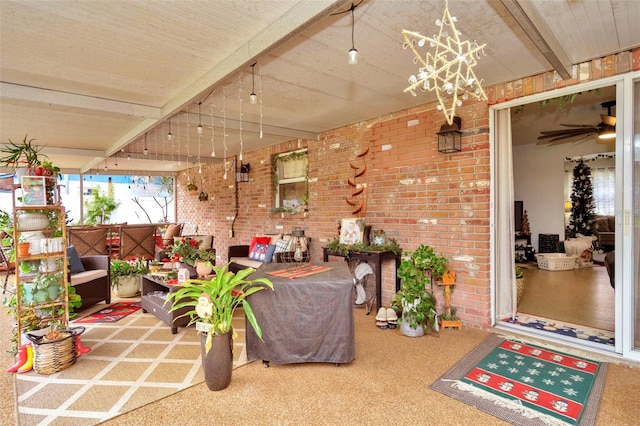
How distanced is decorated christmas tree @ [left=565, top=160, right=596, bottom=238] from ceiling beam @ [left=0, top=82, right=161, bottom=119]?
8207 millimetres

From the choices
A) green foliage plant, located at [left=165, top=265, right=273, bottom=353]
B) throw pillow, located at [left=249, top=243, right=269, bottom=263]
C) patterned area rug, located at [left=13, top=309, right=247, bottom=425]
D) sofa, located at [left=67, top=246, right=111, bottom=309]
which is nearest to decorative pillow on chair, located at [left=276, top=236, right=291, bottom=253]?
throw pillow, located at [left=249, top=243, right=269, bottom=263]

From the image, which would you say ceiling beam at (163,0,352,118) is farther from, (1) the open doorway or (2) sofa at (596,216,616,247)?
(2) sofa at (596,216,616,247)

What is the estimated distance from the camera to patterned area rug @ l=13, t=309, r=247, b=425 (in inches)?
80.4

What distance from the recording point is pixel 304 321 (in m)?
2.48

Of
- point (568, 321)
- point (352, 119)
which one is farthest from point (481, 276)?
point (352, 119)

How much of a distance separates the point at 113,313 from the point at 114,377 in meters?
1.80

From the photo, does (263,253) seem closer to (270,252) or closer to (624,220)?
(270,252)

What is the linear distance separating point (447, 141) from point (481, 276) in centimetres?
138

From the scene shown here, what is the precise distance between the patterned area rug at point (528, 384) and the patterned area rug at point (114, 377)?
1649 millimetres

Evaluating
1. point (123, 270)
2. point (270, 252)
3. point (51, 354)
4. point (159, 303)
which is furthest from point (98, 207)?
point (51, 354)

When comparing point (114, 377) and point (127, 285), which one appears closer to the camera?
point (114, 377)

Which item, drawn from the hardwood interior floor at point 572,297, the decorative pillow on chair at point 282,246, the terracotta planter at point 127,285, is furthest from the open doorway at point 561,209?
the terracotta planter at point 127,285

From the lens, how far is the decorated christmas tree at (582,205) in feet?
23.8

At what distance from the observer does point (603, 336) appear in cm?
303
